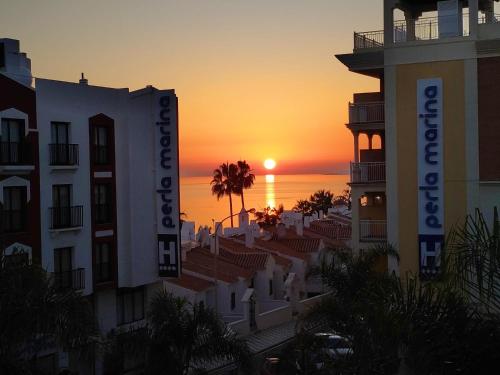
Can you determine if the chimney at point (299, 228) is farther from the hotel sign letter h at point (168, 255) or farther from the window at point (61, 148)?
the window at point (61, 148)

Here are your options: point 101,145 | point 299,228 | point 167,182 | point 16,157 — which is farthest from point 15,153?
point 299,228

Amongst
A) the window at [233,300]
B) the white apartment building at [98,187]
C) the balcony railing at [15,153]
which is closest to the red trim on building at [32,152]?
the white apartment building at [98,187]

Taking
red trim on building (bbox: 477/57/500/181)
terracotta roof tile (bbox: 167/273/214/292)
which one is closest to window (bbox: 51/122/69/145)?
terracotta roof tile (bbox: 167/273/214/292)

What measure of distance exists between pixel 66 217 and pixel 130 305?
5.56 meters

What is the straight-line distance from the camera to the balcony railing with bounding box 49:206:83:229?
29.6m

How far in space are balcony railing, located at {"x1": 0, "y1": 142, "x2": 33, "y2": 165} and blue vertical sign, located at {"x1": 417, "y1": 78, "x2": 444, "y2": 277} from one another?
1602 cm

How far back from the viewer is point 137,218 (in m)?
32.8

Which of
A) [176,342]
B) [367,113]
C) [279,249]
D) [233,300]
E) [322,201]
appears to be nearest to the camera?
[176,342]

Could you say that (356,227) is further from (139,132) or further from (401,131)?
(139,132)

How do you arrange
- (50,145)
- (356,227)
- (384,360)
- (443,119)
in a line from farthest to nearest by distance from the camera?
(356,227), (443,119), (50,145), (384,360)

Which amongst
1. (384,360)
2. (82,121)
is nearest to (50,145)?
(82,121)

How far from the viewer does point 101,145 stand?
31.9 meters

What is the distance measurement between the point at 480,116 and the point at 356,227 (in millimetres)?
7257

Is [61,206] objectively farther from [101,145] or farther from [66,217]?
[101,145]
